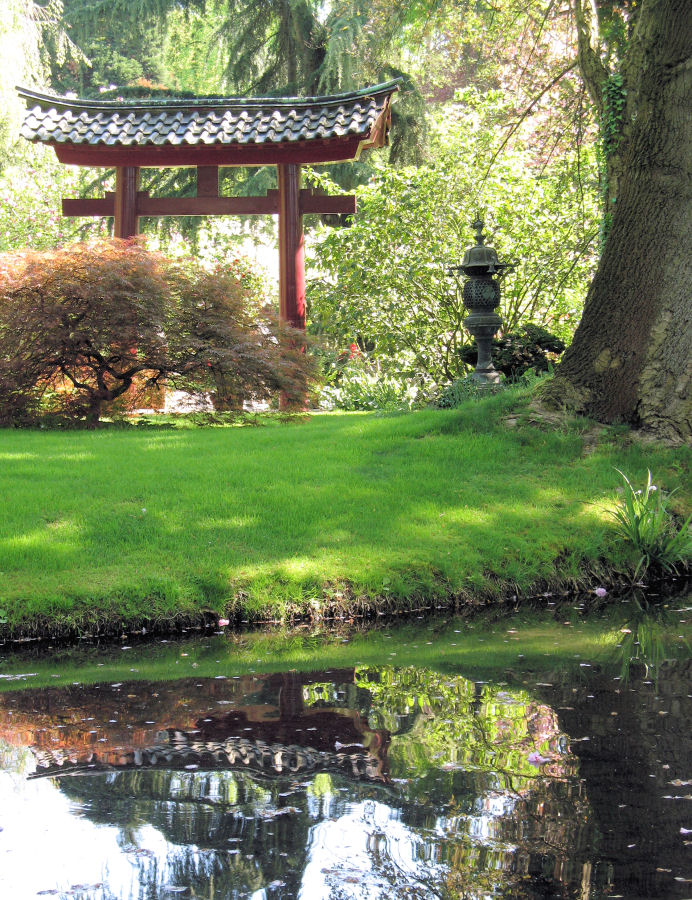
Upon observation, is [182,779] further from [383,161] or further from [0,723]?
[383,161]

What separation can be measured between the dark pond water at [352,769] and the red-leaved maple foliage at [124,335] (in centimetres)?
554

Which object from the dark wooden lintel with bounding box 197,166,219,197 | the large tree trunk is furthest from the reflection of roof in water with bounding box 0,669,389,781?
the dark wooden lintel with bounding box 197,166,219,197

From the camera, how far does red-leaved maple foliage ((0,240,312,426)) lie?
31.9 feet

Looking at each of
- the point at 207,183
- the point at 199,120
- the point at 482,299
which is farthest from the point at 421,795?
the point at 207,183

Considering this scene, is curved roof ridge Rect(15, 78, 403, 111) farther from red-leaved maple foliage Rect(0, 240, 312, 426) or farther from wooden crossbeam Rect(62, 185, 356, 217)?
red-leaved maple foliage Rect(0, 240, 312, 426)

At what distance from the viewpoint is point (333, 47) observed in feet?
56.3

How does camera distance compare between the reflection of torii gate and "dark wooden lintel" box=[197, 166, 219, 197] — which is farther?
"dark wooden lintel" box=[197, 166, 219, 197]

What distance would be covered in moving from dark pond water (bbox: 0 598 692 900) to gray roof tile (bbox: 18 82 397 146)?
8829mm

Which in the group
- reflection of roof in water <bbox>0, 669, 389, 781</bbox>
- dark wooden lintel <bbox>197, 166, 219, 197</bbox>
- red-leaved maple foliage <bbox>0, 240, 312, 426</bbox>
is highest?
dark wooden lintel <bbox>197, 166, 219, 197</bbox>

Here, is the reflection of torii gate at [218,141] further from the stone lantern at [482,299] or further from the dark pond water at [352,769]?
the dark pond water at [352,769]

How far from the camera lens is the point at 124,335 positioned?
9750mm

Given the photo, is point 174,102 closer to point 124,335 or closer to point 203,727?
point 124,335

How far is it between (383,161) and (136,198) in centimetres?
672

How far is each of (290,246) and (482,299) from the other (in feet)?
10.7
